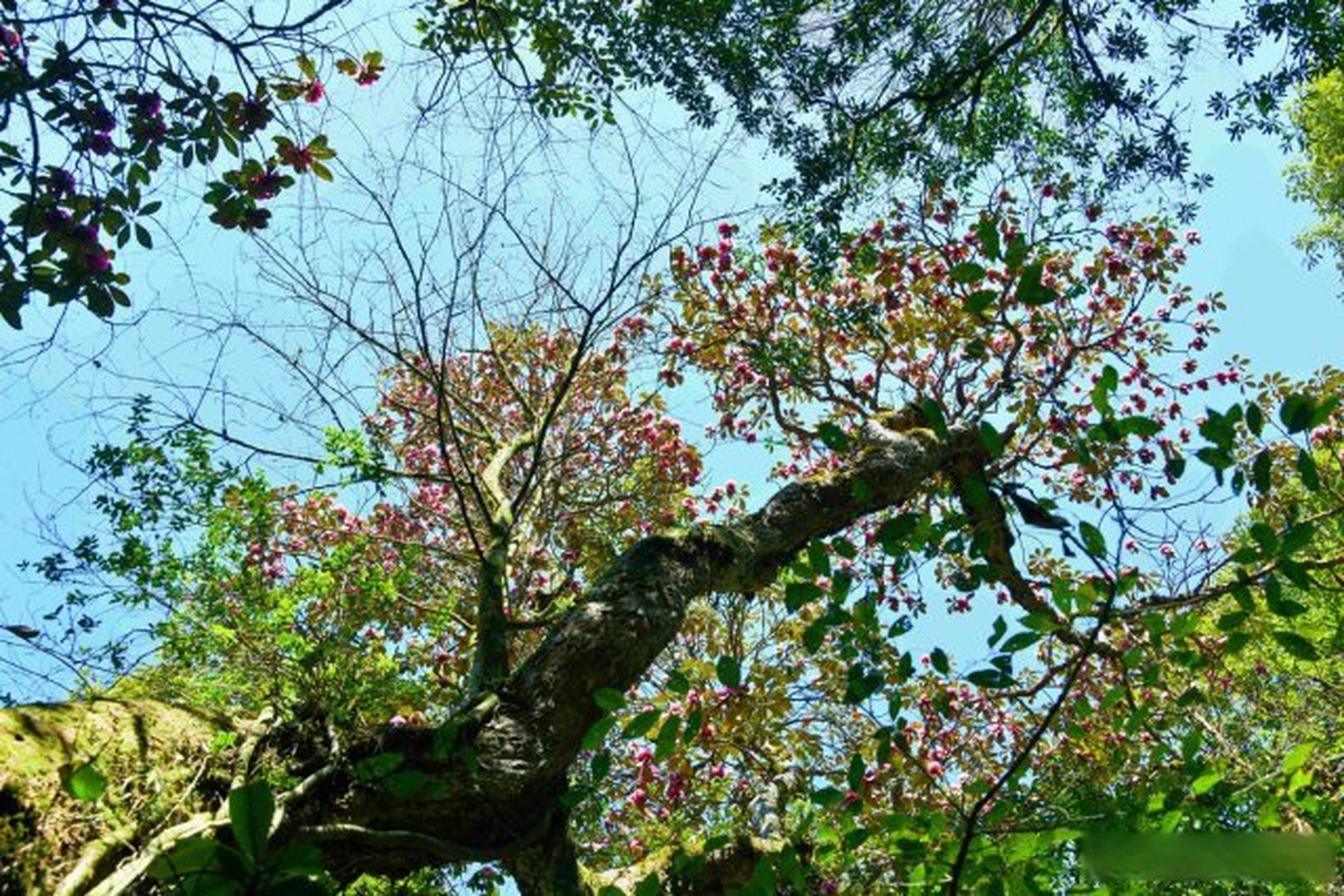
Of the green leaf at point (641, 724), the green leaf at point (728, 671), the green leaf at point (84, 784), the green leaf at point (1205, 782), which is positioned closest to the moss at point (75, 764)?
the green leaf at point (84, 784)

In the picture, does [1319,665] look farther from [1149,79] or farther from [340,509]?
[340,509]

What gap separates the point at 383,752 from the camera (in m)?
2.46

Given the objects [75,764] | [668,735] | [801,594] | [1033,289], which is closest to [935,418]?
[1033,289]

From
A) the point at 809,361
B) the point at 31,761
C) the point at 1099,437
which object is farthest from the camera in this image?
the point at 809,361

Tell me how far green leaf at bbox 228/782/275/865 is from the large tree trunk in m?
1.17

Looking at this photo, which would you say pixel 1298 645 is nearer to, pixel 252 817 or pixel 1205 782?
pixel 1205 782

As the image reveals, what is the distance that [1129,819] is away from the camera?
1.73m

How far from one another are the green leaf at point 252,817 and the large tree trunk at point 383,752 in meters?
1.17

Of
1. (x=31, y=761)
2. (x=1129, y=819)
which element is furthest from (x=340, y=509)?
(x=1129, y=819)

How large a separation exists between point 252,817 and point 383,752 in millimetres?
1683

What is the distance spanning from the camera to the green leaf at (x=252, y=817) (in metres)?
0.89

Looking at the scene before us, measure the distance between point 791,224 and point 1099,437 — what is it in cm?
333

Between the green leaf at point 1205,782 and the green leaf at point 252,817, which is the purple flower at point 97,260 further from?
the green leaf at point 1205,782

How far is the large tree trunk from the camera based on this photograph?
1895 mm
